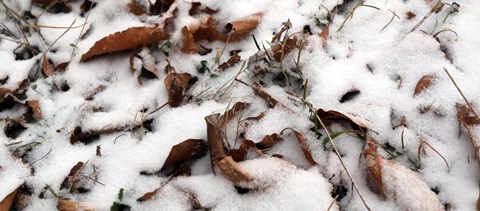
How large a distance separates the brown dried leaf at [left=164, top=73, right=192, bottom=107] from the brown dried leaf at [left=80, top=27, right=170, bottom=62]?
0.64ft

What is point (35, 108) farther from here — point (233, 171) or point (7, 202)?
point (233, 171)

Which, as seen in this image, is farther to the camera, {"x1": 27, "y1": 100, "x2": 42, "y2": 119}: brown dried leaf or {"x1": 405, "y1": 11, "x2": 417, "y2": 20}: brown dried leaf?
{"x1": 405, "y1": 11, "x2": 417, "y2": 20}: brown dried leaf

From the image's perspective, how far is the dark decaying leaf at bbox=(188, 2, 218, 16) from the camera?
1.91 m

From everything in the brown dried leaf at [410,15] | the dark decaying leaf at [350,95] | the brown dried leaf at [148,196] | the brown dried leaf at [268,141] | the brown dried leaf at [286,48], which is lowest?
the brown dried leaf at [148,196]

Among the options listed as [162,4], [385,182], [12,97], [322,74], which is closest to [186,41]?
[162,4]

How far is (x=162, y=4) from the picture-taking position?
193cm

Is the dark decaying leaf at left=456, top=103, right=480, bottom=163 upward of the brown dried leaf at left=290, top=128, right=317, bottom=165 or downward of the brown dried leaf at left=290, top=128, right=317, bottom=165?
Result: upward

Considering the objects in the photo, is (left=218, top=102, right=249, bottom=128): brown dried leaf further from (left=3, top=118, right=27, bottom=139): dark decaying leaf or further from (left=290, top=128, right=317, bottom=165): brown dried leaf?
(left=3, top=118, right=27, bottom=139): dark decaying leaf

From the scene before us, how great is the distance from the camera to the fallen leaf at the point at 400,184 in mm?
1354

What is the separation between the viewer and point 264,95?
1.66m

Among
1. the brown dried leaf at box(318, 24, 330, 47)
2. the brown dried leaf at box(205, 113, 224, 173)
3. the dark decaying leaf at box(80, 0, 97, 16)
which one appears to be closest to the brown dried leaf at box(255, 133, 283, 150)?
the brown dried leaf at box(205, 113, 224, 173)

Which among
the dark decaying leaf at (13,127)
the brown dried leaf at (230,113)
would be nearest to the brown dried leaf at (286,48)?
the brown dried leaf at (230,113)

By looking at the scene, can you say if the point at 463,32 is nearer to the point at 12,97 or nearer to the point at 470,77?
the point at 470,77

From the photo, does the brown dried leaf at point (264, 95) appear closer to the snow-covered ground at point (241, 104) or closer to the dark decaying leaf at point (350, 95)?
the snow-covered ground at point (241, 104)
